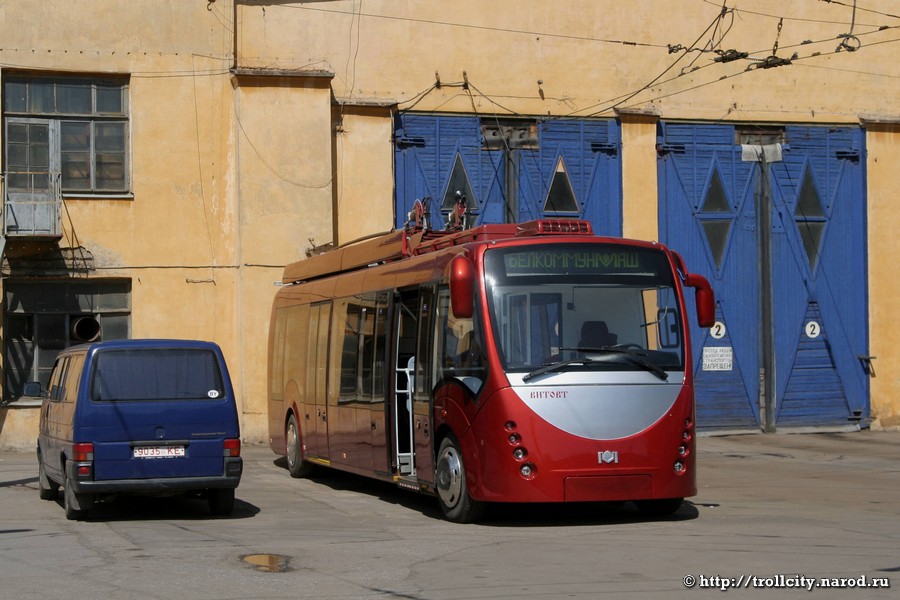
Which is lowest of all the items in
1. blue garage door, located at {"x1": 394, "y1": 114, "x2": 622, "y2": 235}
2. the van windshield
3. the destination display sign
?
the van windshield

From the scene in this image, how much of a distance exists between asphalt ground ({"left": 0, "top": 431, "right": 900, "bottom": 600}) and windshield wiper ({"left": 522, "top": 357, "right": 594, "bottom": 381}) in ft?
4.66

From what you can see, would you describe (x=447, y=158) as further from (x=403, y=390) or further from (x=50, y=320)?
(x=403, y=390)

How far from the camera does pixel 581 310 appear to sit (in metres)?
12.3

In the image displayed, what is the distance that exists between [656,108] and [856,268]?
5165mm

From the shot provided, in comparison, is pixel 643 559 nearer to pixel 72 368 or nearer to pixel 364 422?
pixel 364 422

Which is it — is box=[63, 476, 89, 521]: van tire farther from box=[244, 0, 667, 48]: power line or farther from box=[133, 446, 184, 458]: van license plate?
box=[244, 0, 667, 48]: power line

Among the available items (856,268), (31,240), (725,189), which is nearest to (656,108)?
(725,189)

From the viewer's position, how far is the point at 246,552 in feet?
35.0

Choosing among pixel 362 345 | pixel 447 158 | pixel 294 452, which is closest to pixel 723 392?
pixel 447 158

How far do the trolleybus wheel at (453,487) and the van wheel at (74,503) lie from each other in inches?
135

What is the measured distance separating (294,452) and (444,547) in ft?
25.4

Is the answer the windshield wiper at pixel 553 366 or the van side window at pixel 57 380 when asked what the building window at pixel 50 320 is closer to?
the van side window at pixel 57 380

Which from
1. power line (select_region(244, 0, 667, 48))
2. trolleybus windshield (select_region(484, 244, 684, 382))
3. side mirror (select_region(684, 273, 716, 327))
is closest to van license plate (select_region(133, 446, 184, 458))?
trolleybus windshield (select_region(484, 244, 684, 382))

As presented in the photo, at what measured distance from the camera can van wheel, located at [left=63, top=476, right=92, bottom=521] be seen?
41.7 feet
